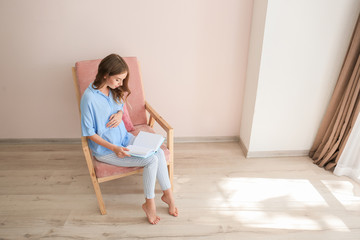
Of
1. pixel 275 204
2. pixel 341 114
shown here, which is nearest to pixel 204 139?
pixel 275 204

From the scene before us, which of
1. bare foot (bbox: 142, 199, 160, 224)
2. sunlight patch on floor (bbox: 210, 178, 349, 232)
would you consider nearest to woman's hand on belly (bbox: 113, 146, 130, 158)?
bare foot (bbox: 142, 199, 160, 224)

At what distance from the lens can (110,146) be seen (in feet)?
4.64

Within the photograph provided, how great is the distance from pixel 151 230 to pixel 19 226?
2.68 feet

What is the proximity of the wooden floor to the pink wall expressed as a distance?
37 cm

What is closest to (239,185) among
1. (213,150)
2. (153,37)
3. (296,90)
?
(213,150)

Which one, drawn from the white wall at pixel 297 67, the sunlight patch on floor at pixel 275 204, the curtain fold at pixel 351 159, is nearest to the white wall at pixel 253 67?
the white wall at pixel 297 67

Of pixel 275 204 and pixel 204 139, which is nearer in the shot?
pixel 275 204

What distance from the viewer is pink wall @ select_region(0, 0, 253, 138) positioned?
1902 millimetres

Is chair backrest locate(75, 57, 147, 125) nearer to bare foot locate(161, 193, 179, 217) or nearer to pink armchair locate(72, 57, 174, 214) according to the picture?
pink armchair locate(72, 57, 174, 214)

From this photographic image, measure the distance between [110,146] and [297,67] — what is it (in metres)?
1.51

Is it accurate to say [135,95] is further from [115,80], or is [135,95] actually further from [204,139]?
[204,139]

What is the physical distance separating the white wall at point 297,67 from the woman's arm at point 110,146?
1170 millimetres

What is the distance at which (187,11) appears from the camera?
1930mm

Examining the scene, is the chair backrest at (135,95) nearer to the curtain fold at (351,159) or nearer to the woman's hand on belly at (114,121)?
the woman's hand on belly at (114,121)
